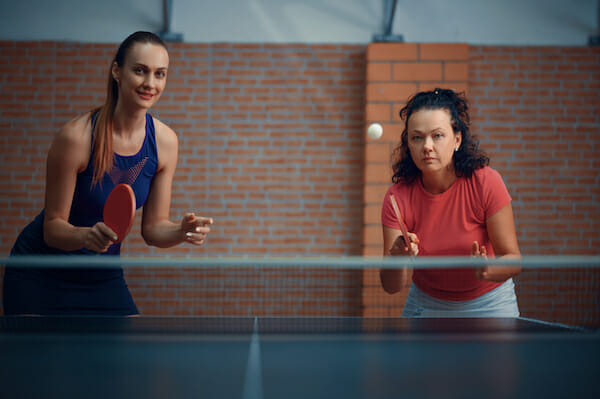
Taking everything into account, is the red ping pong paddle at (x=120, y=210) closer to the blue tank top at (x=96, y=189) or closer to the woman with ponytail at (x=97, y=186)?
the woman with ponytail at (x=97, y=186)

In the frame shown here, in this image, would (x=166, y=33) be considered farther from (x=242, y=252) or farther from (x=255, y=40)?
(x=242, y=252)

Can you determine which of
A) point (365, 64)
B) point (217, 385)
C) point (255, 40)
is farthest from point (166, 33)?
point (217, 385)

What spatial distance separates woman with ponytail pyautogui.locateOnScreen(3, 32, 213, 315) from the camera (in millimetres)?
1633

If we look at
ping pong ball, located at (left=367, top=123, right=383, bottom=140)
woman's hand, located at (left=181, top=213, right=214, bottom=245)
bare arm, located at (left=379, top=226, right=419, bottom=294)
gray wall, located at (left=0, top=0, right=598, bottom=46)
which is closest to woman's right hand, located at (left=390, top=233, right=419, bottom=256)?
bare arm, located at (left=379, top=226, right=419, bottom=294)

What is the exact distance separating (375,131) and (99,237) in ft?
8.97

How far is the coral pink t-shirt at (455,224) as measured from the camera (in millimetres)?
1774

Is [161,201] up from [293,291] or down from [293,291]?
up

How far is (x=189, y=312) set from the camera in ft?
13.6

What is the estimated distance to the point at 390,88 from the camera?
4059 millimetres

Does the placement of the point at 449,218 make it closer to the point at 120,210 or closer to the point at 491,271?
the point at 491,271

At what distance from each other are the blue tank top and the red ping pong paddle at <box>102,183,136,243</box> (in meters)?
0.21

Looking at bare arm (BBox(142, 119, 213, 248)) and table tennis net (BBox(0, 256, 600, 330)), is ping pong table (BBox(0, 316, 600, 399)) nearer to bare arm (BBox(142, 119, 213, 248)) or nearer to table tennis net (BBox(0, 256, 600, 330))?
bare arm (BBox(142, 119, 213, 248))

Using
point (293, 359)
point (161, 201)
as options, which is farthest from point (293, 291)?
point (293, 359)

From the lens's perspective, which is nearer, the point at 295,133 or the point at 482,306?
the point at 482,306
